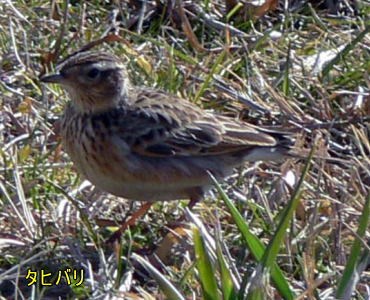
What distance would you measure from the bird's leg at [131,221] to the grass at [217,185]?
0.04 meters

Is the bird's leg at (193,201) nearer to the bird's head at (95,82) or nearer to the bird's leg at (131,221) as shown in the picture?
the bird's leg at (131,221)

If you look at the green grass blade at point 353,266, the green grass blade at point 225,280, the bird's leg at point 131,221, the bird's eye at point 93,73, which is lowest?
the bird's leg at point 131,221

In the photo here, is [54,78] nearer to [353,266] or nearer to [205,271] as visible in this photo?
[205,271]

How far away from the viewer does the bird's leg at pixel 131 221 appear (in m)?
6.11

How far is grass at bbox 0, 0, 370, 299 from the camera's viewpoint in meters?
5.33

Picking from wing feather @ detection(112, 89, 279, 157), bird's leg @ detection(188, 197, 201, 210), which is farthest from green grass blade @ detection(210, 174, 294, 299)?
wing feather @ detection(112, 89, 279, 157)

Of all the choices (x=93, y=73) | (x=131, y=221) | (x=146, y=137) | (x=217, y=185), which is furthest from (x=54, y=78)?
(x=217, y=185)

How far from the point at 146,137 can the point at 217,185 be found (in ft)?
4.43

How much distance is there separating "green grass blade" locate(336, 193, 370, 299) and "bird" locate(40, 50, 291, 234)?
1465 mm

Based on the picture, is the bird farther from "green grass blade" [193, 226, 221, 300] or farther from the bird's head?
"green grass blade" [193, 226, 221, 300]

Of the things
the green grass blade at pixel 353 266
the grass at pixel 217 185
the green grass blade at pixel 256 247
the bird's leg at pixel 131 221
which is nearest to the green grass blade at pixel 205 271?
the grass at pixel 217 185

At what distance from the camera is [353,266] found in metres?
4.93

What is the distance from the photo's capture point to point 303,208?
251 inches

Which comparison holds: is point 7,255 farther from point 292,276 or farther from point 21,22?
point 21,22
